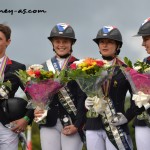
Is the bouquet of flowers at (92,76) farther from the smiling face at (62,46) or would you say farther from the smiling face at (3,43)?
the smiling face at (3,43)

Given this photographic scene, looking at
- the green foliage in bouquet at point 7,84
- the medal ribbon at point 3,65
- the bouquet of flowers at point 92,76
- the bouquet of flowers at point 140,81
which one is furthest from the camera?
the medal ribbon at point 3,65

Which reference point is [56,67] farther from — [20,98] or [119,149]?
[119,149]

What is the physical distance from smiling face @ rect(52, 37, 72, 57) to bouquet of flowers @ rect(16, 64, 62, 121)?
62 cm

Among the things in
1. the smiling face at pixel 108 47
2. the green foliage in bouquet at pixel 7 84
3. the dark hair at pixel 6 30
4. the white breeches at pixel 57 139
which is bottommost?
the white breeches at pixel 57 139

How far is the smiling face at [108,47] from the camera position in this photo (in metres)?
9.81

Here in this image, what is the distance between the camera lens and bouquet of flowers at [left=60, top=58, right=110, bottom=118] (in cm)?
905

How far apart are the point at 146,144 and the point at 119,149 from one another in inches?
21.2

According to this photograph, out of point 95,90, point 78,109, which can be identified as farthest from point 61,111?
point 95,90

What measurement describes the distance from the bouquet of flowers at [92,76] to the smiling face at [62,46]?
102 cm

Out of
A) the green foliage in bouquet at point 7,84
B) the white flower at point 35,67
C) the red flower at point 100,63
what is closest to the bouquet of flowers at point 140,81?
the red flower at point 100,63

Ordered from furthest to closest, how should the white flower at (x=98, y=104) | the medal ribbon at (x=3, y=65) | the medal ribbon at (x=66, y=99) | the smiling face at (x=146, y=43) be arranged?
the medal ribbon at (x=3, y=65) < the medal ribbon at (x=66, y=99) < the smiling face at (x=146, y=43) < the white flower at (x=98, y=104)

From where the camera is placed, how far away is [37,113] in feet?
32.4

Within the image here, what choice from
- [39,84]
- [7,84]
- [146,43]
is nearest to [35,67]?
[39,84]

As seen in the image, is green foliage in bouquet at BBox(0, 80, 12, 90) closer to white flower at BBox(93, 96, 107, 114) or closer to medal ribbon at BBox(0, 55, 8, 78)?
medal ribbon at BBox(0, 55, 8, 78)
